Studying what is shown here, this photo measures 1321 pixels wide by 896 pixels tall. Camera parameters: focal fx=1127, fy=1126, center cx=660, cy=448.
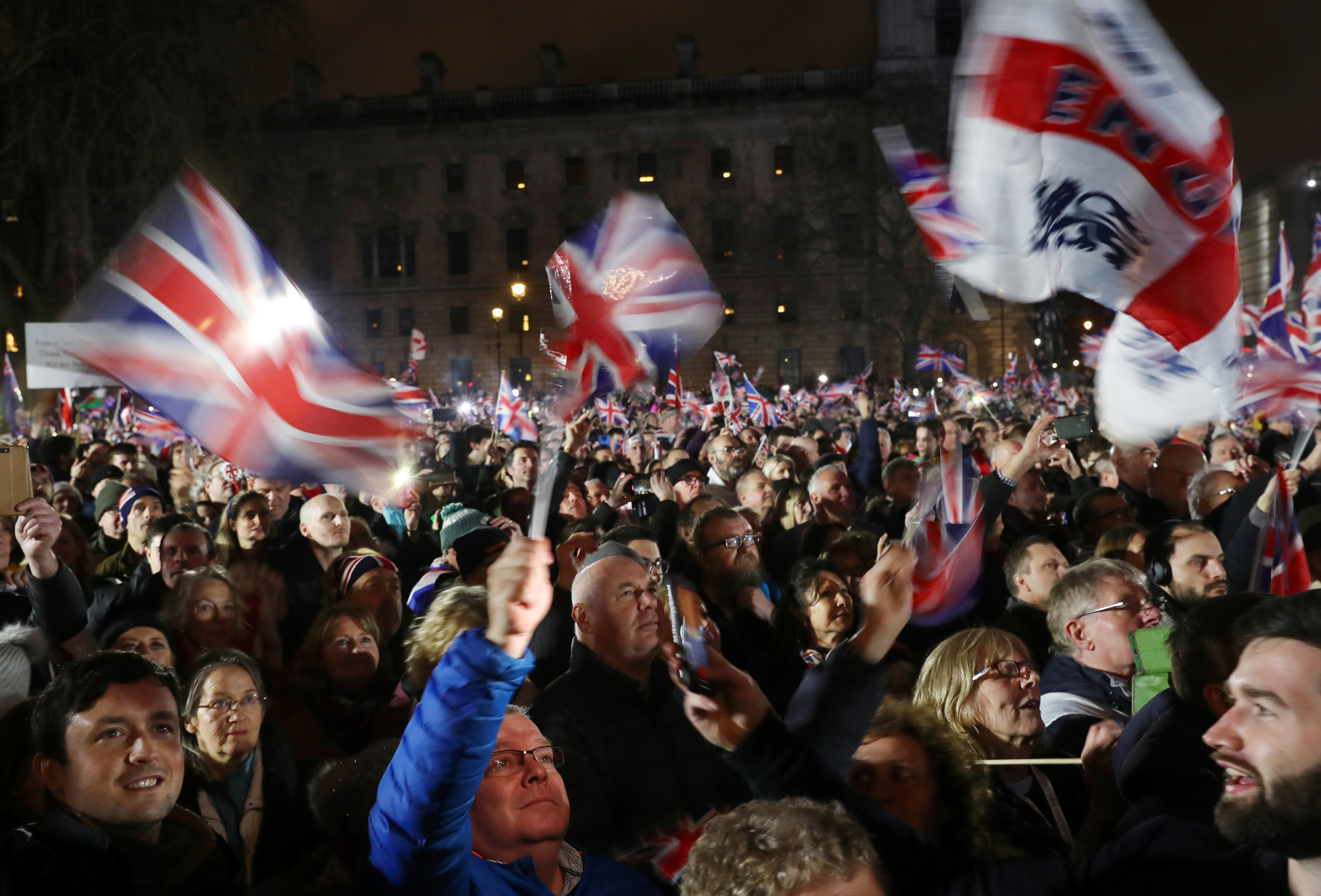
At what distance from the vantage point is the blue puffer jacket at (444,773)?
1880mm

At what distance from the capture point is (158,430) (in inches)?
405

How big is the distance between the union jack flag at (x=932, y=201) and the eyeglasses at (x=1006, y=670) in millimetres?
1070

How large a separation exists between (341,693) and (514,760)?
1.63m

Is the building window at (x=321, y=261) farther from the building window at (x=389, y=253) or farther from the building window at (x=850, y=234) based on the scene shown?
the building window at (x=850, y=234)

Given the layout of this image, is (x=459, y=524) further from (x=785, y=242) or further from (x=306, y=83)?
(x=306, y=83)

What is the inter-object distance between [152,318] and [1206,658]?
2.74m

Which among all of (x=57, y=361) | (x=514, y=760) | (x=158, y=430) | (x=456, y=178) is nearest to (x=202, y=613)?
(x=514, y=760)

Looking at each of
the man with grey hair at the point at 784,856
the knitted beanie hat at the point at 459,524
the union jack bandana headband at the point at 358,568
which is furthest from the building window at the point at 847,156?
the man with grey hair at the point at 784,856

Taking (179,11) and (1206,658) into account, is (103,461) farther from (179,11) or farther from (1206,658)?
(179,11)

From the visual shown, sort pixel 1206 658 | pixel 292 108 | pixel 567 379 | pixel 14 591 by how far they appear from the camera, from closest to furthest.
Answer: pixel 1206 658
pixel 567 379
pixel 14 591
pixel 292 108

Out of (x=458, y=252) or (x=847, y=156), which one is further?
(x=458, y=252)

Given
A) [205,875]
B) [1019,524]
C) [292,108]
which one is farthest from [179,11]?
[292,108]

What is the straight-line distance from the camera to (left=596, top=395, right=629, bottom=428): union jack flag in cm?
1473

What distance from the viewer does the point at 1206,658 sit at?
234cm
